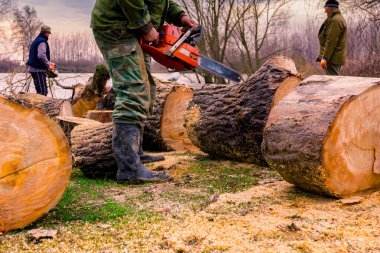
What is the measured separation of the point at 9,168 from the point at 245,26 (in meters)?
12.2

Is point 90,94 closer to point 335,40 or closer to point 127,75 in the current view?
point 335,40

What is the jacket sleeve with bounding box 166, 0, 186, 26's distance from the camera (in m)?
3.97

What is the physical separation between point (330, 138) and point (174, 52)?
1.54 meters

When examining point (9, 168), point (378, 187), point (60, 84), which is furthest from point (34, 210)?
point (60, 84)

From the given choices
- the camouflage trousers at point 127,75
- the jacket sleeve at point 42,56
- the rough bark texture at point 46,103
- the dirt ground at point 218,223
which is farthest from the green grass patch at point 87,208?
the jacket sleeve at point 42,56

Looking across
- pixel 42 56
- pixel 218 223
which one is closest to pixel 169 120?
pixel 218 223

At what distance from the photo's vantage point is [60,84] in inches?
383

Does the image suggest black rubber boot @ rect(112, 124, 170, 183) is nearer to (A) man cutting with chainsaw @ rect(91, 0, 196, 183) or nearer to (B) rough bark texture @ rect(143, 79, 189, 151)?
(A) man cutting with chainsaw @ rect(91, 0, 196, 183)

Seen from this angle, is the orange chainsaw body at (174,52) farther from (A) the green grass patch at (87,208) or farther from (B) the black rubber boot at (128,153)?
(A) the green grass patch at (87,208)

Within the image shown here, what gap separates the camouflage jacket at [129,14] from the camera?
3229mm

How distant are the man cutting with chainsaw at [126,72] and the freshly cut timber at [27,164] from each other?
95cm

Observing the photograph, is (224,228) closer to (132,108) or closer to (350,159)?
(350,159)

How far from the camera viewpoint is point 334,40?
7172 millimetres

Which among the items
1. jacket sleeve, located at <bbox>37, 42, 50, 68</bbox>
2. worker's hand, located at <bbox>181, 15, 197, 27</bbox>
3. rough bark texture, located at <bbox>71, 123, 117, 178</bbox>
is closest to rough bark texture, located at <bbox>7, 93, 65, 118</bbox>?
jacket sleeve, located at <bbox>37, 42, 50, 68</bbox>
